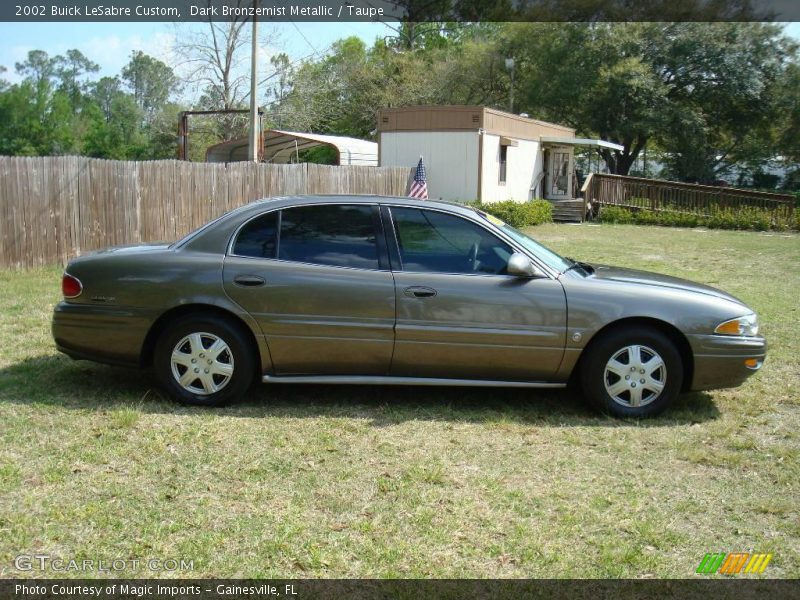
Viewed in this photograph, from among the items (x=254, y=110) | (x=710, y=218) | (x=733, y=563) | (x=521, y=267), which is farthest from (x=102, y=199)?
(x=710, y=218)

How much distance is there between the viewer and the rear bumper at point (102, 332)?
18.1 feet

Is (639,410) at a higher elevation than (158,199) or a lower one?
lower

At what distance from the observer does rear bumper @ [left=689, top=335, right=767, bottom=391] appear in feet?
17.9

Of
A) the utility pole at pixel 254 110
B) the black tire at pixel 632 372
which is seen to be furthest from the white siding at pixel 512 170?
the black tire at pixel 632 372

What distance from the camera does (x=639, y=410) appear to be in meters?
5.51

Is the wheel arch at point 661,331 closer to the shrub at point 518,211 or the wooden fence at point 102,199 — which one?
the wooden fence at point 102,199

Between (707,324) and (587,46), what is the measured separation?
121ft

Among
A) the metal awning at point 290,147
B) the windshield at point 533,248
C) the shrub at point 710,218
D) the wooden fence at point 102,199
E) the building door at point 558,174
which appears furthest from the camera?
the building door at point 558,174

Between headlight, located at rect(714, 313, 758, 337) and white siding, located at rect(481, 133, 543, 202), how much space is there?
20.1 meters

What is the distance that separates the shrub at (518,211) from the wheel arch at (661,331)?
17382 mm

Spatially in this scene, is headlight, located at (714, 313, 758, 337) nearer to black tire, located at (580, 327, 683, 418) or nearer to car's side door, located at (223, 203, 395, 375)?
black tire, located at (580, 327, 683, 418)

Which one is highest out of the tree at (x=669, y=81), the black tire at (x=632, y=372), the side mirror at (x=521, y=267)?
the tree at (x=669, y=81)

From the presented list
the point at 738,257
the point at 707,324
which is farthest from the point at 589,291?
the point at 738,257

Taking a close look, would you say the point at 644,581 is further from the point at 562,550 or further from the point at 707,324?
the point at 707,324
